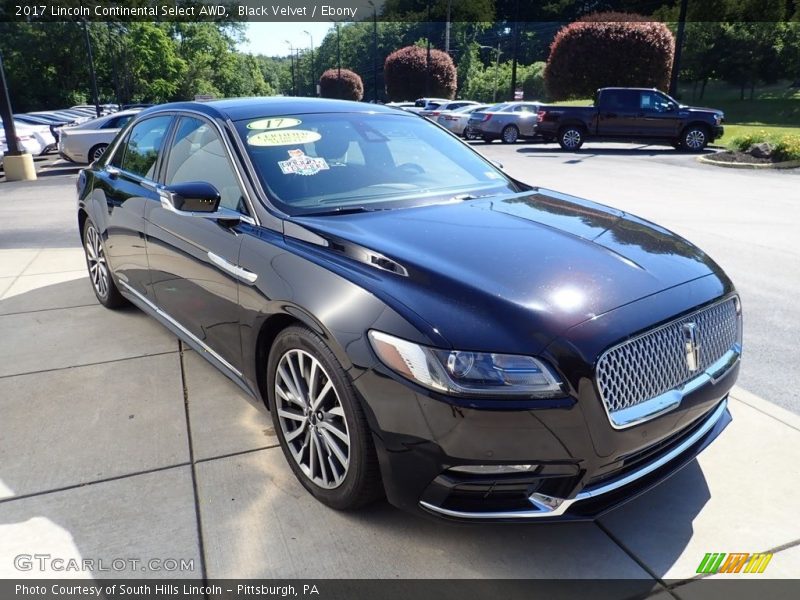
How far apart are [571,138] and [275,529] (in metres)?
19.9

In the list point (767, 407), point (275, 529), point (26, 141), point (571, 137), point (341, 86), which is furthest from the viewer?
point (341, 86)

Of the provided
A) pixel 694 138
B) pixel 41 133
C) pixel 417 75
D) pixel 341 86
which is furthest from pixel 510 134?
pixel 341 86

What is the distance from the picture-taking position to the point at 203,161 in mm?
3588

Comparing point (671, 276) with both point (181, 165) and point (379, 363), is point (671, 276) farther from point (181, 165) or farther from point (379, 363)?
point (181, 165)

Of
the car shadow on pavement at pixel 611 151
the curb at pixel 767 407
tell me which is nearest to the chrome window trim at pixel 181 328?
the curb at pixel 767 407

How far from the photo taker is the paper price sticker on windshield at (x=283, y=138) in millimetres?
3346

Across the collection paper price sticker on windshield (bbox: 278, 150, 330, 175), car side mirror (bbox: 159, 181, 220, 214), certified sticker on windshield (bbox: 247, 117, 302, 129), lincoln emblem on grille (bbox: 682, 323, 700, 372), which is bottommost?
lincoln emblem on grille (bbox: 682, 323, 700, 372)

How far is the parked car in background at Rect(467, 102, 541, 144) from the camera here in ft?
78.4

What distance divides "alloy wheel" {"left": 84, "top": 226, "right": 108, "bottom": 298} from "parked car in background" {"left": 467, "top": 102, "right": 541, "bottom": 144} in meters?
20.3

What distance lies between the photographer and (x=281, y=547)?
252cm

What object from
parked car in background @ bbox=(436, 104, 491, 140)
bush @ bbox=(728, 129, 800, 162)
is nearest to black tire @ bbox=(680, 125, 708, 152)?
bush @ bbox=(728, 129, 800, 162)

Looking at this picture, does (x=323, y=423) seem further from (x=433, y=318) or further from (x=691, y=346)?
(x=691, y=346)

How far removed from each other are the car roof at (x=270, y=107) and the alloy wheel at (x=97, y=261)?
1.48 meters

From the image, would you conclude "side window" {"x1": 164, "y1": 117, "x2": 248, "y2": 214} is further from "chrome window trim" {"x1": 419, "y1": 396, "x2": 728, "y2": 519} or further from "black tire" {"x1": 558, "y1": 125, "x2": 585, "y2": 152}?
"black tire" {"x1": 558, "y1": 125, "x2": 585, "y2": 152}
